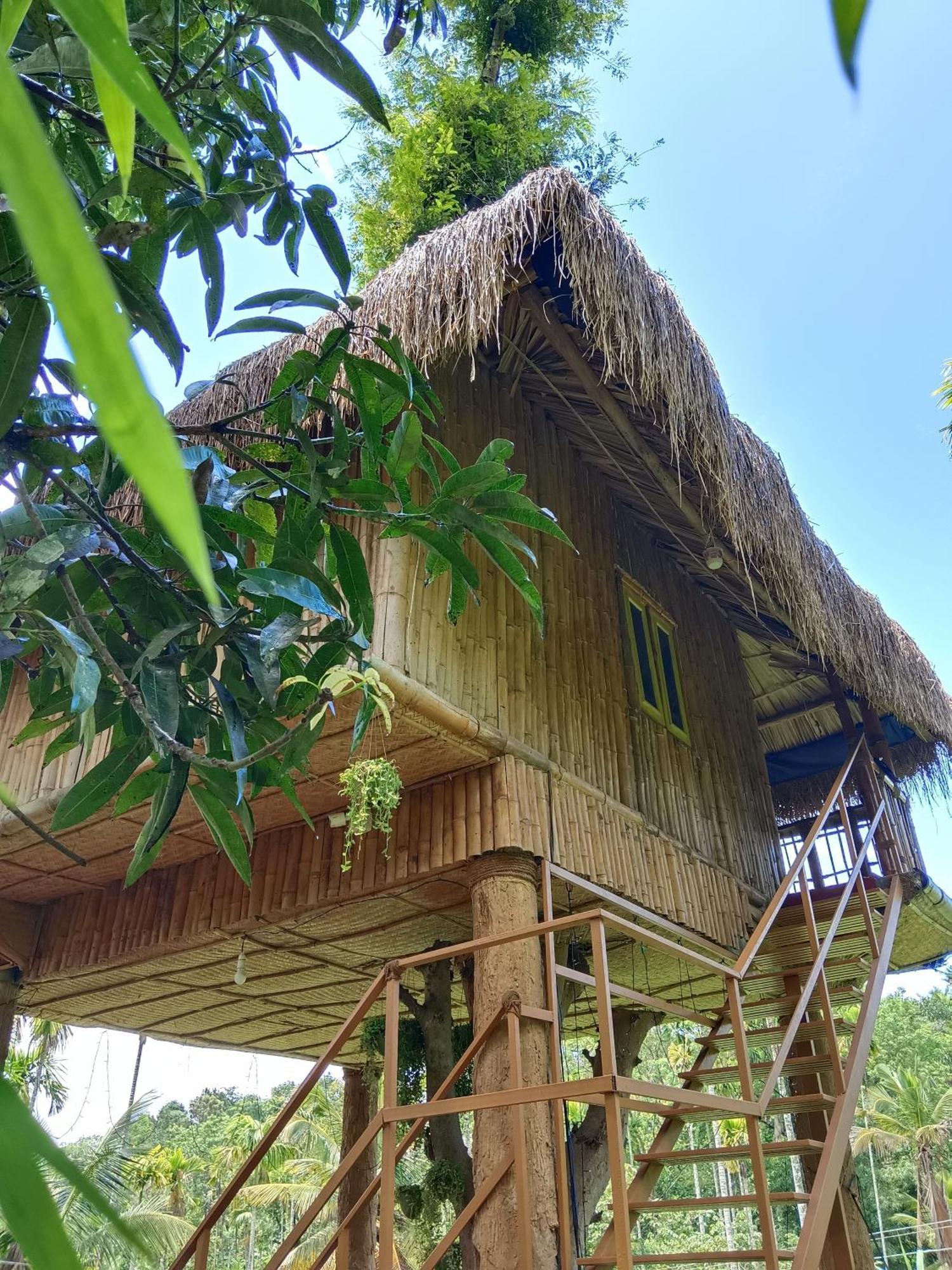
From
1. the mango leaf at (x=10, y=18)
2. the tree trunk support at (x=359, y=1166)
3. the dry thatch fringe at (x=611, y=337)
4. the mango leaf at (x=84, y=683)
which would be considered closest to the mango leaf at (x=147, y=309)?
the mango leaf at (x=84, y=683)

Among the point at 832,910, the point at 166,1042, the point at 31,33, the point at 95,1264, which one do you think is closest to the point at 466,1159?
the point at 832,910

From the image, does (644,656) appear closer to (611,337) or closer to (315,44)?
(611,337)

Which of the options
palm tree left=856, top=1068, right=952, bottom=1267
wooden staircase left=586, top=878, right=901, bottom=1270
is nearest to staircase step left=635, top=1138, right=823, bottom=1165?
wooden staircase left=586, top=878, right=901, bottom=1270

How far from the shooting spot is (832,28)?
0.99 ft

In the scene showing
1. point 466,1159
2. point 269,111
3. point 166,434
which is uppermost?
point 269,111

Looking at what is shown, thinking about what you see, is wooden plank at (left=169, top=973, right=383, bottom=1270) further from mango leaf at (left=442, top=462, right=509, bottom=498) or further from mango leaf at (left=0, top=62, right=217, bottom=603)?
mango leaf at (left=0, top=62, right=217, bottom=603)

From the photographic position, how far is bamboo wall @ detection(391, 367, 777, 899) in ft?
13.7

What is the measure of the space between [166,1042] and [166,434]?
8.32 meters

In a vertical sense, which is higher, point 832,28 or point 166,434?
point 832,28

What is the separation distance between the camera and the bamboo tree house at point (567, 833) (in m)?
3.62

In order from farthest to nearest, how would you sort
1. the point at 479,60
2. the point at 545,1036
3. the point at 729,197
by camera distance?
1. the point at 479,60
2. the point at 545,1036
3. the point at 729,197

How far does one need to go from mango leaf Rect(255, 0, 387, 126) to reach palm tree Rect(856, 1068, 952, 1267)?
62.6 feet

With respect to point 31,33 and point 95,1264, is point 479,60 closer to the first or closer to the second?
point 31,33

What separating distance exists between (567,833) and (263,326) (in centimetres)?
290
